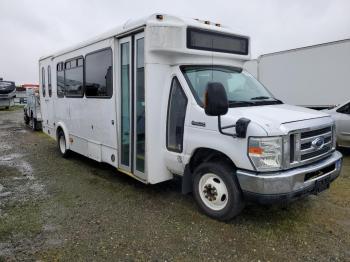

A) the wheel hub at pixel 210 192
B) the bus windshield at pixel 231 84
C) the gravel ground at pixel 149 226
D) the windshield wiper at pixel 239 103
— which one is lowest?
the gravel ground at pixel 149 226

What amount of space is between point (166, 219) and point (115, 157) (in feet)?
6.18

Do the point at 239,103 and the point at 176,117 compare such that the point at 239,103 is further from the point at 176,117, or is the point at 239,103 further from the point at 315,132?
the point at 315,132

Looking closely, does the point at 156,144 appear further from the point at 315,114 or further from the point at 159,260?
the point at 315,114

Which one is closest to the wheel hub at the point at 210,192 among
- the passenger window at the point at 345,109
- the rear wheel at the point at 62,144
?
the rear wheel at the point at 62,144

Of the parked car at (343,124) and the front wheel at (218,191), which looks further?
the parked car at (343,124)

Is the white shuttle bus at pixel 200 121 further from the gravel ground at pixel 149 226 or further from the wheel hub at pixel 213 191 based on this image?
the gravel ground at pixel 149 226

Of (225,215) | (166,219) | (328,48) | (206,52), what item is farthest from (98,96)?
(328,48)

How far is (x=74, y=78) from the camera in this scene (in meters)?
7.63

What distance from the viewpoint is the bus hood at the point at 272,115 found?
12.7 feet

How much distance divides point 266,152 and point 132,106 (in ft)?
8.32

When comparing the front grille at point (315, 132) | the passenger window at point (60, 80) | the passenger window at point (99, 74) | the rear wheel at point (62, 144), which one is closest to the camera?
the front grille at point (315, 132)

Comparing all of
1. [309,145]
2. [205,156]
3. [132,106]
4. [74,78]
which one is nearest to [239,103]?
[205,156]

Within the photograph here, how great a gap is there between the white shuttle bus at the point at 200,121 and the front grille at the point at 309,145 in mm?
13

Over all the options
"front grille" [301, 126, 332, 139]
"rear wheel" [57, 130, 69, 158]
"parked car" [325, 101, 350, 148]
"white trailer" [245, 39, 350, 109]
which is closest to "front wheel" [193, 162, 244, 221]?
"front grille" [301, 126, 332, 139]
